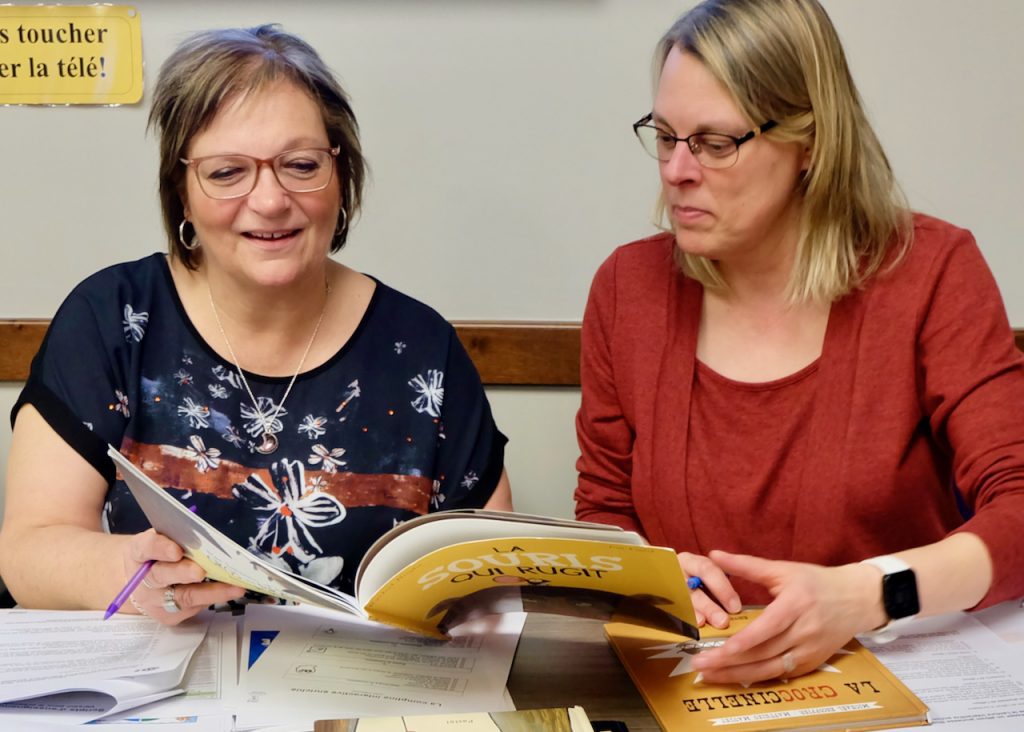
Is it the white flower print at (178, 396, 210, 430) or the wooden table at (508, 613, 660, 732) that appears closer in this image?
the wooden table at (508, 613, 660, 732)

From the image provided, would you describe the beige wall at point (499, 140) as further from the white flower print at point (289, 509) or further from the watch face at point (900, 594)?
the watch face at point (900, 594)

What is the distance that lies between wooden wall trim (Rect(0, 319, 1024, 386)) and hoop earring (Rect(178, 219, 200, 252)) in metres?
0.66

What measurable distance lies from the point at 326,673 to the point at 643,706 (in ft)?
1.01

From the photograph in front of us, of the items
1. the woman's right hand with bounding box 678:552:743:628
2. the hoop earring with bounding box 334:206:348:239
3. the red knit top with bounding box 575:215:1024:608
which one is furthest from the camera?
the hoop earring with bounding box 334:206:348:239

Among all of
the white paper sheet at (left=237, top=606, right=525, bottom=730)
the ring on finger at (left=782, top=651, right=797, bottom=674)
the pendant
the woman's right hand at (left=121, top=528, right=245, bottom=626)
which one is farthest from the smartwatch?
the pendant

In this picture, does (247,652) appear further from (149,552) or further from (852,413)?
(852,413)

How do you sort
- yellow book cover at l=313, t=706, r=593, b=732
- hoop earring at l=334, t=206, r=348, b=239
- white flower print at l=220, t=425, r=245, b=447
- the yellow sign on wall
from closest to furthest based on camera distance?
yellow book cover at l=313, t=706, r=593, b=732 < white flower print at l=220, t=425, r=245, b=447 < hoop earring at l=334, t=206, r=348, b=239 < the yellow sign on wall

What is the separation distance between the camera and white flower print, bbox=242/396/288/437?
1384mm

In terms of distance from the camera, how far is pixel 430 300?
2025 mm

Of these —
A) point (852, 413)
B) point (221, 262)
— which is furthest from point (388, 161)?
point (852, 413)

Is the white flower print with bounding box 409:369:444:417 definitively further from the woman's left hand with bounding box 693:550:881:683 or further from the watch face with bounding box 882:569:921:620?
the watch face with bounding box 882:569:921:620

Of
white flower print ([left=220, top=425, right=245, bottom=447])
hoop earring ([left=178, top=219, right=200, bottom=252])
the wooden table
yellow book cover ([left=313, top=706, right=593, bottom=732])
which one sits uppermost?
hoop earring ([left=178, top=219, right=200, bottom=252])

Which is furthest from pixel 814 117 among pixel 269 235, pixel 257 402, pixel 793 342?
pixel 257 402

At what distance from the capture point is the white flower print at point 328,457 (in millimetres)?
1388
